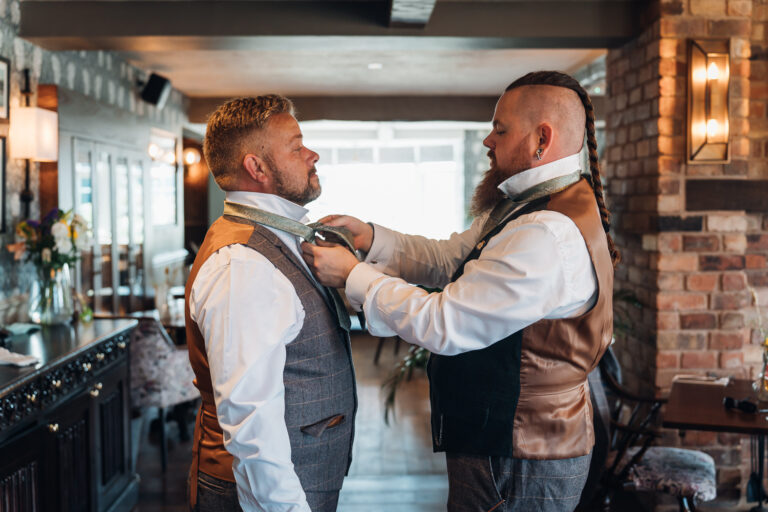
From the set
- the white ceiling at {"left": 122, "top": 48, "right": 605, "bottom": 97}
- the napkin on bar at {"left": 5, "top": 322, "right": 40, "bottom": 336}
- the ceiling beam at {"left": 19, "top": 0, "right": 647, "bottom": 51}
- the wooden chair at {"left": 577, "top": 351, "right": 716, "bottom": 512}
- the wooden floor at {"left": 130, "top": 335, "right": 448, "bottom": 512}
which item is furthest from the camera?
the white ceiling at {"left": 122, "top": 48, "right": 605, "bottom": 97}

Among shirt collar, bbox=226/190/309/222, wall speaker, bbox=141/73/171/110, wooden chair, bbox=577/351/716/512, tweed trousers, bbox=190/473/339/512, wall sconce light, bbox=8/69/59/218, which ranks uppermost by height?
wall speaker, bbox=141/73/171/110

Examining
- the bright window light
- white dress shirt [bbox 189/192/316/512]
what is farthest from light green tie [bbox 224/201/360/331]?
the bright window light

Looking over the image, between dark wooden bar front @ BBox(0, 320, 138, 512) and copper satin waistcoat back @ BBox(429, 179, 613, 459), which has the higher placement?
copper satin waistcoat back @ BBox(429, 179, 613, 459)

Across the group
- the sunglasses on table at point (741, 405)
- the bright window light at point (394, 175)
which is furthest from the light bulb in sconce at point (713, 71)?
the bright window light at point (394, 175)

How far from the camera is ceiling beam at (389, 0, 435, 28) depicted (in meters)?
3.52

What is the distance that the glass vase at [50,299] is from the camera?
3391mm

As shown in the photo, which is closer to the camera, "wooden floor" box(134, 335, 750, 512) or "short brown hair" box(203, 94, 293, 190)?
"short brown hair" box(203, 94, 293, 190)

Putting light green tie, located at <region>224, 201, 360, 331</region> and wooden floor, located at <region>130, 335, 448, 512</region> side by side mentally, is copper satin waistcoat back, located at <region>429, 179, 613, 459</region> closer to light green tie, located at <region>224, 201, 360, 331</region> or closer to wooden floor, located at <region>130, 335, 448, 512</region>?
light green tie, located at <region>224, 201, 360, 331</region>

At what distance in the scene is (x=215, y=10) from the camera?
13.0ft

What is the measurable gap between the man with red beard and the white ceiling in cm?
426

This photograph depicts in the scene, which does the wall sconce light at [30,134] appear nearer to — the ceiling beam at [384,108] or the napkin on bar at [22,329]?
the napkin on bar at [22,329]

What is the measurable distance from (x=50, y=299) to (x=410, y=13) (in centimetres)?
234

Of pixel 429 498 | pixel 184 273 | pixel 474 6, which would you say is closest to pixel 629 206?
pixel 474 6

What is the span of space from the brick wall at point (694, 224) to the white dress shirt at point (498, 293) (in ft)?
7.42
